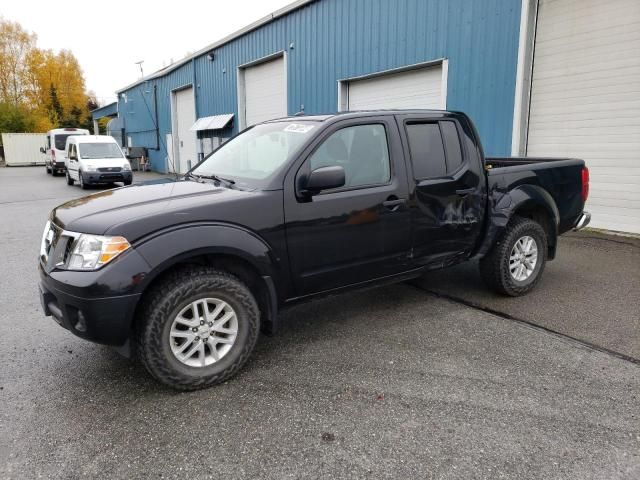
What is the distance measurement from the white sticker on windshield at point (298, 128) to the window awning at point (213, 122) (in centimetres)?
1550

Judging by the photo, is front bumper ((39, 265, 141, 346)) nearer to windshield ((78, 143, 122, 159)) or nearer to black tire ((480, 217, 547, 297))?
black tire ((480, 217, 547, 297))

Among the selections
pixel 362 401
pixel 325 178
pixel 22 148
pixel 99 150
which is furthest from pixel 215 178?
pixel 22 148

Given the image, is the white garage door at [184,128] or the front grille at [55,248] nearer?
the front grille at [55,248]

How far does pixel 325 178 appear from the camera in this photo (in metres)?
3.22

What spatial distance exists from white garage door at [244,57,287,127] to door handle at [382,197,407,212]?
1233 cm

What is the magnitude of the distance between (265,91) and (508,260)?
13.9 meters

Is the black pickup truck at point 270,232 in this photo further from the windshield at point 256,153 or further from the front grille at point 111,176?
the front grille at point 111,176

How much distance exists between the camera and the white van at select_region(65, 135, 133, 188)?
656 inches

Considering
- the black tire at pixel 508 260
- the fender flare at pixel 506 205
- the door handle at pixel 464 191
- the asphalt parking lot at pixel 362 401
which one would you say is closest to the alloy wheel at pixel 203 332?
the asphalt parking lot at pixel 362 401

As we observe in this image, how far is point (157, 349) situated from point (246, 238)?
2.86 feet

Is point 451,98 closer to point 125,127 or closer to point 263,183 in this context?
point 263,183

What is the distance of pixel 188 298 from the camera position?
115 inches

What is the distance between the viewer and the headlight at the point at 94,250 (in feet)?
9.01

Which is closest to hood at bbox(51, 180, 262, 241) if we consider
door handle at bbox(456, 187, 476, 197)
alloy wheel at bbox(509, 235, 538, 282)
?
door handle at bbox(456, 187, 476, 197)
